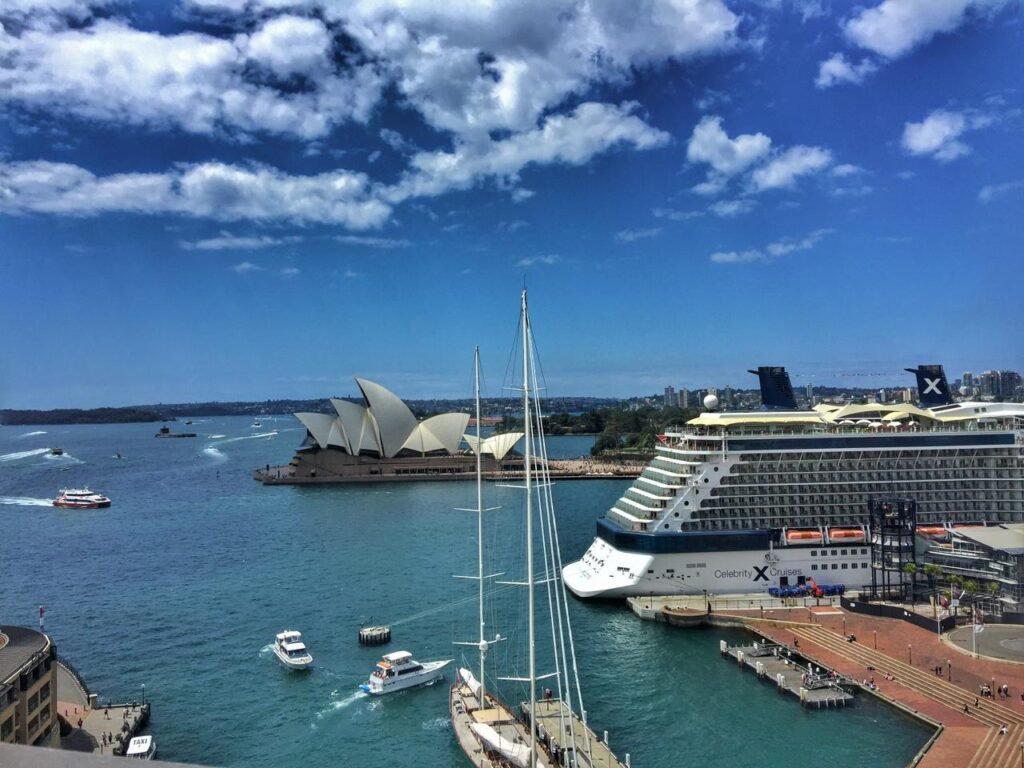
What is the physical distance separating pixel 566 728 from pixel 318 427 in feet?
144

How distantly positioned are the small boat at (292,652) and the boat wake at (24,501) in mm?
34217

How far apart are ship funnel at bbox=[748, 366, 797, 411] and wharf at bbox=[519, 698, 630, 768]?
567 inches

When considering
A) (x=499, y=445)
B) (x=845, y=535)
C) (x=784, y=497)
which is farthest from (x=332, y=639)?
(x=499, y=445)

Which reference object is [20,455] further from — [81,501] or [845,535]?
[845,535]

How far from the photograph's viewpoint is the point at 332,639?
19.2 metres

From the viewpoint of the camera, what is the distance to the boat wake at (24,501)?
1783 inches

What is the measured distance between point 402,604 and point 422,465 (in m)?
33.6

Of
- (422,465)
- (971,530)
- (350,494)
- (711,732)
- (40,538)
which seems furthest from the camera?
(422,465)

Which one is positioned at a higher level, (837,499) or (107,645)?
(837,499)

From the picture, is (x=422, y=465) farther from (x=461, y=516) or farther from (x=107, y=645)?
(x=107, y=645)

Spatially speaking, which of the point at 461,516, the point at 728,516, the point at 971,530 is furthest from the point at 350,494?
the point at 971,530

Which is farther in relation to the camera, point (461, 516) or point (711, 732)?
point (461, 516)

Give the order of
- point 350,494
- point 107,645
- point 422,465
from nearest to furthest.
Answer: point 107,645
point 350,494
point 422,465

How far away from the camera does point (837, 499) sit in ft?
73.4
